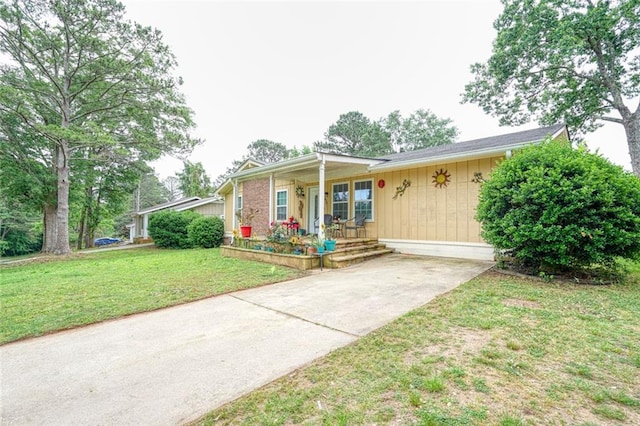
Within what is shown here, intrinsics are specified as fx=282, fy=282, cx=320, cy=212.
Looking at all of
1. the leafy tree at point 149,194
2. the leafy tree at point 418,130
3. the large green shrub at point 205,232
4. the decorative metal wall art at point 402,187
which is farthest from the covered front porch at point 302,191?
the leafy tree at point 149,194

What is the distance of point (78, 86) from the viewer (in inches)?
505

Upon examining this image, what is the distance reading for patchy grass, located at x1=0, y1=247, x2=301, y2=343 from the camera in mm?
3805

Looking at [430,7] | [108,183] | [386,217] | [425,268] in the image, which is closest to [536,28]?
[430,7]

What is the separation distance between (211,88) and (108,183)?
947 centimetres

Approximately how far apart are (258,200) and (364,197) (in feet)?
18.8

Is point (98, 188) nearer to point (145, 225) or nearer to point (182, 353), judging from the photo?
point (145, 225)

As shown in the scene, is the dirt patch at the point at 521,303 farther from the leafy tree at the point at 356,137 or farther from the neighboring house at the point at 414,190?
the leafy tree at the point at 356,137

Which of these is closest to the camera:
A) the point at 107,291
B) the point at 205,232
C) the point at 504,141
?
the point at 107,291

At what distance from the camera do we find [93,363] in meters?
2.64

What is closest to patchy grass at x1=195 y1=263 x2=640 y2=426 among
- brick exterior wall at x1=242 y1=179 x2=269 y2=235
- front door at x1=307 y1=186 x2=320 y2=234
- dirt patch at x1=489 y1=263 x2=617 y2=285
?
dirt patch at x1=489 y1=263 x2=617 y2=285

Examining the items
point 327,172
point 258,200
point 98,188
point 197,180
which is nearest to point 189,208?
point 98,188

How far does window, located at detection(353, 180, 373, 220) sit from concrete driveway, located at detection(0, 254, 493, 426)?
488 cm

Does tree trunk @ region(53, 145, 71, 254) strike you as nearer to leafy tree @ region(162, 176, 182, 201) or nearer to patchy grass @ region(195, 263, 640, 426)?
patchy grass @ region(195, 263, 640, 426)

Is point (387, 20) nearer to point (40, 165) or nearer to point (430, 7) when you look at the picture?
point (430, 7)
